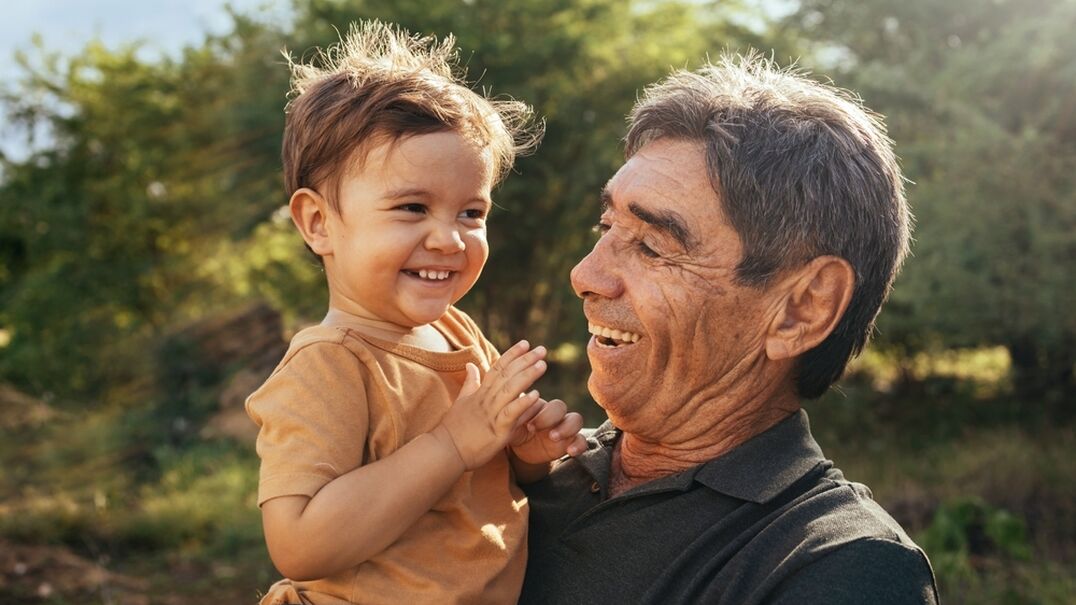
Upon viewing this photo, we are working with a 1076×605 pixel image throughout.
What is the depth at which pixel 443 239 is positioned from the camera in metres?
2.27

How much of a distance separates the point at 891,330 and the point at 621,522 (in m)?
7.21

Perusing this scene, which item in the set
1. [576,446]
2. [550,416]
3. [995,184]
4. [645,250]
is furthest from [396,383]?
[995,184]

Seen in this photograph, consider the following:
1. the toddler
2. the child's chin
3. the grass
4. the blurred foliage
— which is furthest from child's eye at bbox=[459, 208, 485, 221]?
the blurred foliage

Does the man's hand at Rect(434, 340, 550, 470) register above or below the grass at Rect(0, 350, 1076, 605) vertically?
above

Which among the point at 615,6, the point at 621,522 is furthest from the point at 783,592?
the point at 615,6

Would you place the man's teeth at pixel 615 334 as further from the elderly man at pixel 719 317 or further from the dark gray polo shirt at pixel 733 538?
the dark gray polo shirt at pixel 733 538

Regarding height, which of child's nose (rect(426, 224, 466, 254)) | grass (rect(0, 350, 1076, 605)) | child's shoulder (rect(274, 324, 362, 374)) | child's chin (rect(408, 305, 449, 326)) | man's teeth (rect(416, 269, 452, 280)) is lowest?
grass (rect(0, 350, 1076, 605))

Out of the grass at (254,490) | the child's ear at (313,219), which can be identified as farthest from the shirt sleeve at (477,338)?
the grass at (254,490)

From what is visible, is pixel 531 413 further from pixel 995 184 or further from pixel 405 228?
pixel 995 184

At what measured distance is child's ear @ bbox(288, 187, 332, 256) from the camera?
235 centimetres

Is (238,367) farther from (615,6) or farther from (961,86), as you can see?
(961,86)

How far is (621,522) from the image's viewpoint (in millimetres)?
2352

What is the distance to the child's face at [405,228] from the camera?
225 cm

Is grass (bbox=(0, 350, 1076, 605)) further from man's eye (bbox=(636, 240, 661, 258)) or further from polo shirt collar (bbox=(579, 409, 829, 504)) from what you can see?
man's eye (bbox=(636, 240, 661, 258))
